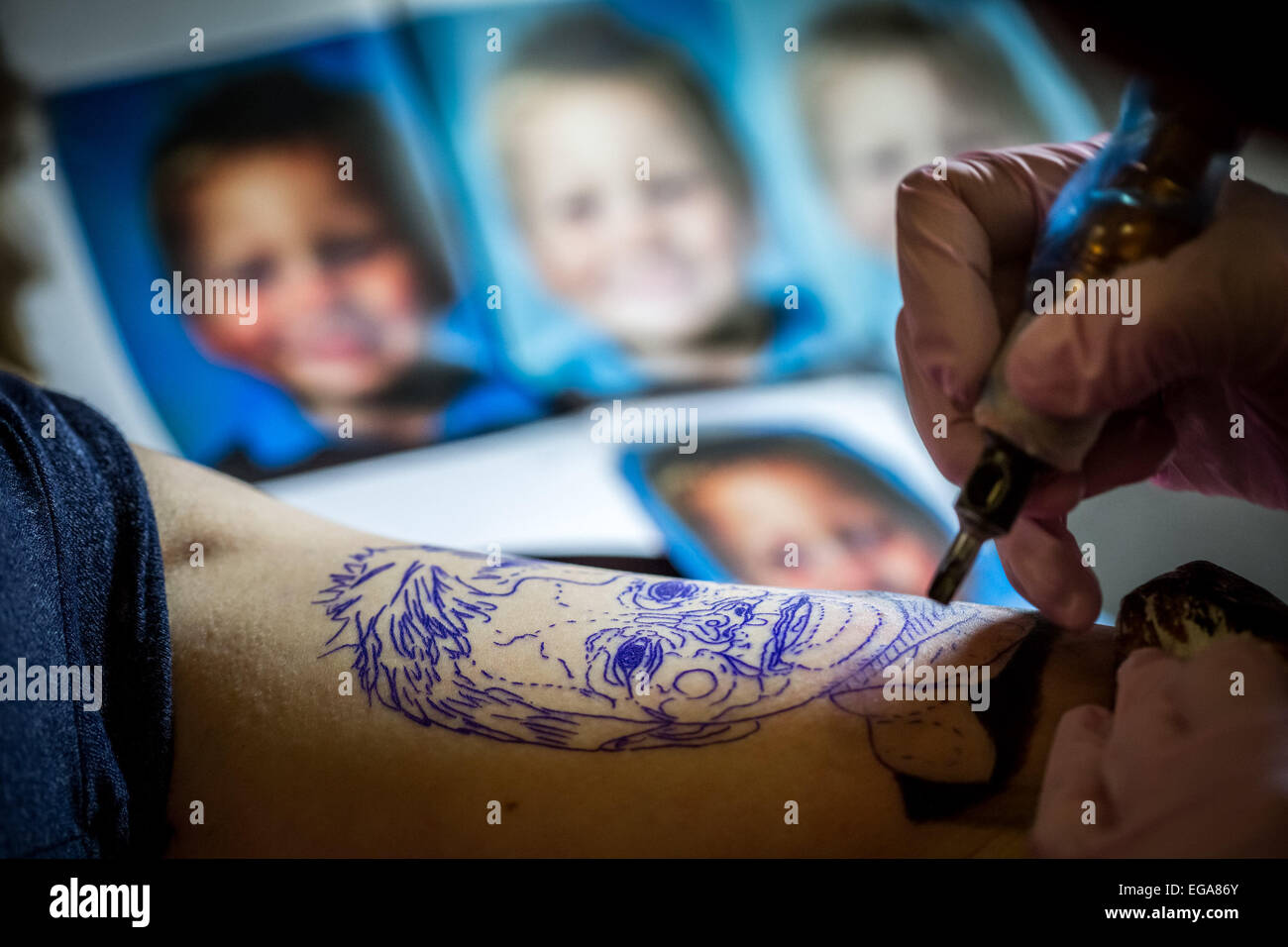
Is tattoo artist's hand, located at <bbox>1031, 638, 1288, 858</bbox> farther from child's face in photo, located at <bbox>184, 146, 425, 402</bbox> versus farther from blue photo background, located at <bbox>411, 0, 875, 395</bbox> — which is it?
child's face in photo, located at <bbox>184, 146, 425, 402</bbox>

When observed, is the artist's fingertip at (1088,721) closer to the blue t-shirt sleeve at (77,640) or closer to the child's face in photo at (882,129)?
the blue t-shirt sleeve at (77,640)

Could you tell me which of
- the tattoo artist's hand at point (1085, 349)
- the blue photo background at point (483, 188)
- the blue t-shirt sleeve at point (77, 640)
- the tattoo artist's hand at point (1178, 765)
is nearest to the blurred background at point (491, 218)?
the blue photo background at point (483, 188)

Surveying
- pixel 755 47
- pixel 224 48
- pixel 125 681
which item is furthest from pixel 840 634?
pixel 224 48

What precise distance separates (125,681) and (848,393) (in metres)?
1.50

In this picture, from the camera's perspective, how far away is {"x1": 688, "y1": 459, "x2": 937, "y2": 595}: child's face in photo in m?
1.83

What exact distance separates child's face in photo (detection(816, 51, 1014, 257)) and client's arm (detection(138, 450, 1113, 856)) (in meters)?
1.12

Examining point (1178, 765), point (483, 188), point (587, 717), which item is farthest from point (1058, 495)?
point (483, 188)

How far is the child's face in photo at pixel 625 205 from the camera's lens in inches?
76.8

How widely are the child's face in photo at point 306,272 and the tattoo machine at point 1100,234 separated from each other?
1.41 m

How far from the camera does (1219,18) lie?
66 cm

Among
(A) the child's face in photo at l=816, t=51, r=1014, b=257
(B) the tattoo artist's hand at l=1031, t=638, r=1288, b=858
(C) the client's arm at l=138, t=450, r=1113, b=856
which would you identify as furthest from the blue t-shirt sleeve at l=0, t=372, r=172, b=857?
(A) the child's face in photo at l=816, t=51, r=1014, b=257

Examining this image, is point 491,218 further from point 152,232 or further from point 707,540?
point 707,540

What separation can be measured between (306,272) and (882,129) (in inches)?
49.4
